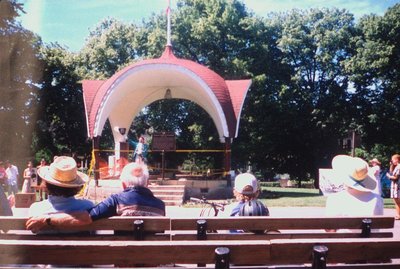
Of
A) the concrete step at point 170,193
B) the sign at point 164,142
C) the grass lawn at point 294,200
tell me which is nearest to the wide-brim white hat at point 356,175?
the grass lawn at point 294,200

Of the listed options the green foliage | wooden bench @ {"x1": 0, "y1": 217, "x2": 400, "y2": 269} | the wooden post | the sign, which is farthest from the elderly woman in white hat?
the green foliage

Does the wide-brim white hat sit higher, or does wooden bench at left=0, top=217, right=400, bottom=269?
the wide-brim white hat

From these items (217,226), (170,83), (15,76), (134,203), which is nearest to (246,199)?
(217,226)

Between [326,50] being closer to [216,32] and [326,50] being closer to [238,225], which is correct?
[216,32]

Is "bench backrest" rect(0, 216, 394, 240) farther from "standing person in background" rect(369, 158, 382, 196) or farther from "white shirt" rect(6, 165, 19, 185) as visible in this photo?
"white shirt" rect(6, 165, 19, 185)

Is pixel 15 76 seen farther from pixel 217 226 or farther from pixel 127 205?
pixel 217 226

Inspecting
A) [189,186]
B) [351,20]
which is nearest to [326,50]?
[351,20]

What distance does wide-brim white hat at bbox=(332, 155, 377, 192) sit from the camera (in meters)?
4.59

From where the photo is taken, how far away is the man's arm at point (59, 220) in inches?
142

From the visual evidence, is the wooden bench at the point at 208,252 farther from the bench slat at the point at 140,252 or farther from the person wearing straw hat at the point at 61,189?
the person wearing straw hat at the point at 61,189

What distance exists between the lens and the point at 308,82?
106 feet

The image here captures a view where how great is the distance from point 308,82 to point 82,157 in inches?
804

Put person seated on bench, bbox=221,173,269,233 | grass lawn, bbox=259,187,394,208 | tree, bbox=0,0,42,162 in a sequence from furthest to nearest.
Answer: grass lawn, bbox=259,187,394,208, tree, bbox=0,0,42,162, person seated on bench, bbox=221,173,269,233

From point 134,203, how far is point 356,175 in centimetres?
242
